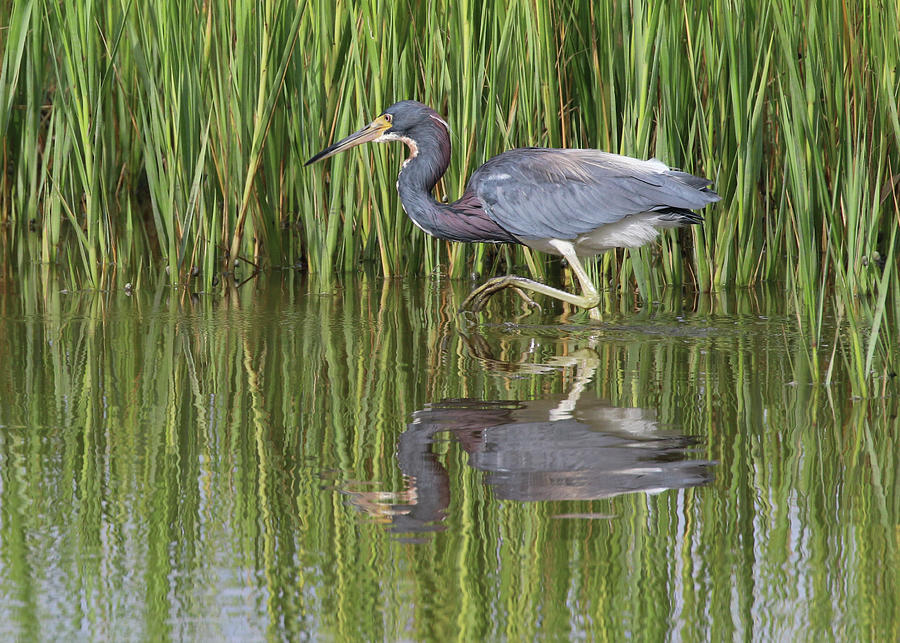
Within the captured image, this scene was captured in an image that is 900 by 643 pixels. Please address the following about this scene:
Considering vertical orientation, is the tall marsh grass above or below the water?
above

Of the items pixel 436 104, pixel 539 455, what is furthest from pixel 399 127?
pixel 539 455

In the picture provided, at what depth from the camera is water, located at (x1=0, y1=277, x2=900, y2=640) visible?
2277mm

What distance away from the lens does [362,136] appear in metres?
5.60

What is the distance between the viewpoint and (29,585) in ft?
7.77

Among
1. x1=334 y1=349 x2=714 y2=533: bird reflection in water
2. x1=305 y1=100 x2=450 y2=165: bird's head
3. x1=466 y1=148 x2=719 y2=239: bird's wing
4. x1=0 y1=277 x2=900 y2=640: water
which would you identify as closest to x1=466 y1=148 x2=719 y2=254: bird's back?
x1=466 y1=148 x2=719 y2=239: bird's wing

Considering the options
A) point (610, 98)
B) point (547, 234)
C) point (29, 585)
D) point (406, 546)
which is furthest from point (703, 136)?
point (29, 585)

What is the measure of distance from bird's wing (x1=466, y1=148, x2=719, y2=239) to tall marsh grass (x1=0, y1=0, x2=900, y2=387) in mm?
303

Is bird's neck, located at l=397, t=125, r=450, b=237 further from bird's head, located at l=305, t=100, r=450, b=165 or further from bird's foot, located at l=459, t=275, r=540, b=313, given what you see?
bird's foot, located at l=459, t=275, r=540, b=313

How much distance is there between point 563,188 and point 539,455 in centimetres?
217

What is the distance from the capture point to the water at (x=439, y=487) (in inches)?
89.7

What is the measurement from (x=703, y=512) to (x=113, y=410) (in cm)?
184

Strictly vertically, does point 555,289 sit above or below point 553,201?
below

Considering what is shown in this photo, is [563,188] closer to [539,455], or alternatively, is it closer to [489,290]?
[489,290]

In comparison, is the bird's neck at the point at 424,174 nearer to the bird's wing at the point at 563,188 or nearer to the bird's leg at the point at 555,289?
the bird's wing at the point at 563,188
